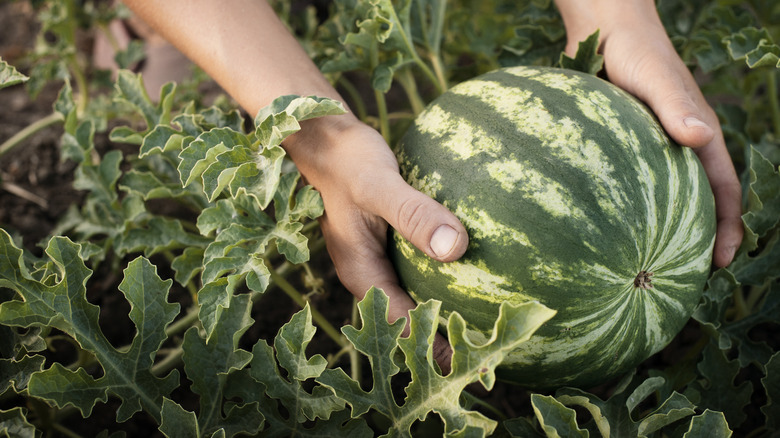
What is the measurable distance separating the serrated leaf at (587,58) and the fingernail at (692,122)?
0.44 meters

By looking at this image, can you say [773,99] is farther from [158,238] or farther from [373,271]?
[158,238]

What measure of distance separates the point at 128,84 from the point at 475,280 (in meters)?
1.45

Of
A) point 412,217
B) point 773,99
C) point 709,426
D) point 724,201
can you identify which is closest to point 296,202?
point 412,217

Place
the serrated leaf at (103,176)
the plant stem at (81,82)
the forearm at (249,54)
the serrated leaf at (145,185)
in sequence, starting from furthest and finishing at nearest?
1. the plant stem at (81,82)
2. the serrated leaf at (103,176)
3. the serrated leaf at (145,185)
4. the forearm at (249,54)

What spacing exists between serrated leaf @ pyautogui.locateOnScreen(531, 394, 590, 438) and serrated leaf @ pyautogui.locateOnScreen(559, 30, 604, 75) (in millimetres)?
1187

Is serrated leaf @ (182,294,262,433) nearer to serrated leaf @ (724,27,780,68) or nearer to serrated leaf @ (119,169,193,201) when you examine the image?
serrated leaf @ (119,169,193,201)

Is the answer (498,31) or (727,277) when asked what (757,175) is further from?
(498,31)

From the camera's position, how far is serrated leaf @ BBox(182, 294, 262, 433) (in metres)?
1.71

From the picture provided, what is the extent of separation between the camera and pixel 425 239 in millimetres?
1565

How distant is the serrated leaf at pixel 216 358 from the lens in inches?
67.4

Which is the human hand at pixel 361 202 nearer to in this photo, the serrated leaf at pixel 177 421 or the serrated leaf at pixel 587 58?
the serrated leaf at pixel 177 421

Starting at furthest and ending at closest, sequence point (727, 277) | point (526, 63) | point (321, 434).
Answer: point (526, 63)
point (727, 277)
point (321, 434)

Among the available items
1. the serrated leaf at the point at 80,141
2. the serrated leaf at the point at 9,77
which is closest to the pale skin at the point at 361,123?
the serrated leaf at the point at 80,141

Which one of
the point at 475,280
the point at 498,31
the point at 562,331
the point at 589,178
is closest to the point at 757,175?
the point at 589,178
